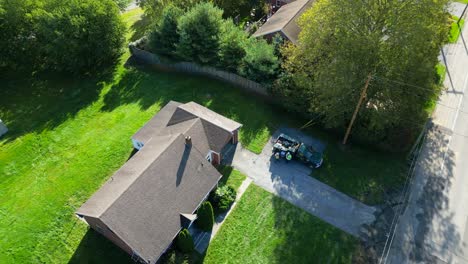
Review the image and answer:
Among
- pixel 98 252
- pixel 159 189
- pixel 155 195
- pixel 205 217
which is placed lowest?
pixel 98 252

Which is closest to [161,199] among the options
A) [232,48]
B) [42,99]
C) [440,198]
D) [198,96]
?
[198,96]

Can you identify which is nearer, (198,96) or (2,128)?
(2,128)

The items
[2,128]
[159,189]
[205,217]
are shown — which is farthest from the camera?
[2,128]

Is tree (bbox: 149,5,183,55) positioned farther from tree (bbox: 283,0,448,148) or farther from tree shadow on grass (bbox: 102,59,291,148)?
tree (bbox: 283,0,448,148)

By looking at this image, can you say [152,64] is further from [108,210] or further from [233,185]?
[108,210]

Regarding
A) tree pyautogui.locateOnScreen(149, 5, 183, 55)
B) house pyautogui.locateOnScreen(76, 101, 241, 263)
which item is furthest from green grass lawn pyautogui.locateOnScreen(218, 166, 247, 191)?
tree pyautogui.locateOnScreen(149, 5, 183, 55)

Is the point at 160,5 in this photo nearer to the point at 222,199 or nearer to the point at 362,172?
the point at 222,199
